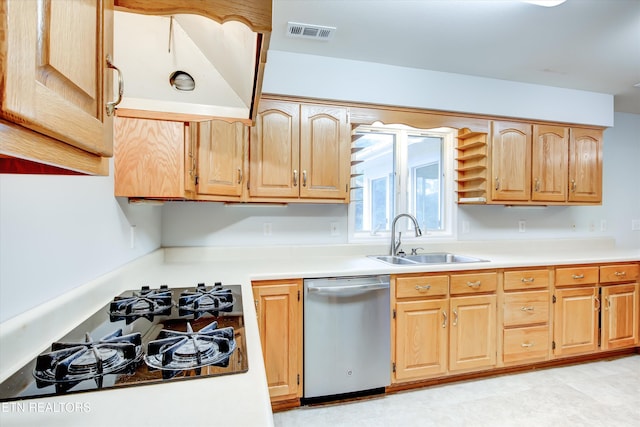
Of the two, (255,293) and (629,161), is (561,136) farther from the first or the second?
(255,293)

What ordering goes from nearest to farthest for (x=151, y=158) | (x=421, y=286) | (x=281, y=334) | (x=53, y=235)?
(x=53, y=235), (x=151, y=158), (x=281, y=334), (x=421, y=286)

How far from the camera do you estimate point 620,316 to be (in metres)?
2.75

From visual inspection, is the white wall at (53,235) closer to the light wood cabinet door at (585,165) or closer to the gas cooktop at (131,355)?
the gas cooktop at (131,355)

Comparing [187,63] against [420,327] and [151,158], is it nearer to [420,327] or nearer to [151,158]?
[151,158]

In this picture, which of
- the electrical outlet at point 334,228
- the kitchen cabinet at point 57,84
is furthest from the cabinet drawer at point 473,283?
the kitchen cabinet at point 57,84

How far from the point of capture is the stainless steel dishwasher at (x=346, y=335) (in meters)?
2.09

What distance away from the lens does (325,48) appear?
2.32 metres

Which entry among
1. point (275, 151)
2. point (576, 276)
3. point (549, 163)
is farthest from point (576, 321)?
point (275, 151)

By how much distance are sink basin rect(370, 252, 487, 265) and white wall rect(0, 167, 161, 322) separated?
6.11 ft

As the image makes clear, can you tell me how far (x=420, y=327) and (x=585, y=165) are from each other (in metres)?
2.30

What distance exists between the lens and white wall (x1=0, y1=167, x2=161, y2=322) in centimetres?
85

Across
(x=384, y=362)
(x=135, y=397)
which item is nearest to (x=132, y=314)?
(x=135, y=397)

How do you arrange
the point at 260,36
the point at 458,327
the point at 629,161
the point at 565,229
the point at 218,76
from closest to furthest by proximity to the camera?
the point at 260,36
the point at 218,76
the point at 458,327
the point at 565,229
the point at 629,161

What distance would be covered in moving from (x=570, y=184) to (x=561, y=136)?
1.47ft
